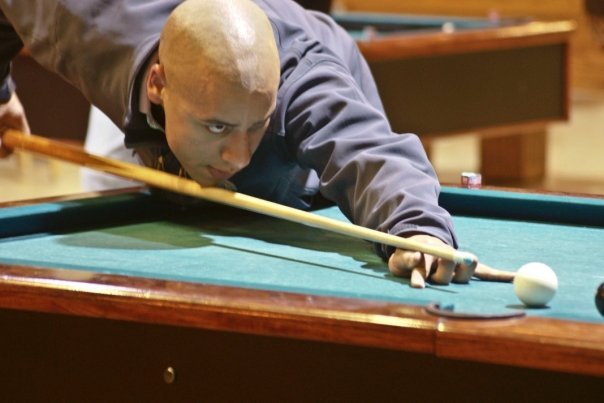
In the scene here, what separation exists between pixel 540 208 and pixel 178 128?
2.45 ft

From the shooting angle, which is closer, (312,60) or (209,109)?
(209,109)

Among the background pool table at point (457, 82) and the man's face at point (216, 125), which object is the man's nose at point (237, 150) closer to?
the man's face at point (216, 125)

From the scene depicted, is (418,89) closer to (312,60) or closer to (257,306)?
(312,60)

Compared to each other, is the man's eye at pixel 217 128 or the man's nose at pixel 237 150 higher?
the man's eye at pixel 217 128

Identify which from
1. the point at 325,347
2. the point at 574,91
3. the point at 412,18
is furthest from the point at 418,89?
the point at 574,91

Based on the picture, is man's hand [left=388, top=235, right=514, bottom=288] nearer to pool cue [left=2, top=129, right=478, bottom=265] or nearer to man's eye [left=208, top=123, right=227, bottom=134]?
pool cue [left=2, top=129, right=478, bottom=265]

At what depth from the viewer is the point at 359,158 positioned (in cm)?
225

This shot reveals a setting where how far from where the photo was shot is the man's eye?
2182 millimetres

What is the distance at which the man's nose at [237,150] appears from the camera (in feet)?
7.22

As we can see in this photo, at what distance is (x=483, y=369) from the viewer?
1.75 m

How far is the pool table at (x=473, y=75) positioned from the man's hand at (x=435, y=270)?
8.67 ft

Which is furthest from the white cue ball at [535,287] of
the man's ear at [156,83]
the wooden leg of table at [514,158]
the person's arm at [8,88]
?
the wooden leg of table at [514,158]

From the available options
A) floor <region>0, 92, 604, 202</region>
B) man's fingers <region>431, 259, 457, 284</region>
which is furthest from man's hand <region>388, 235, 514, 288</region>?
floor <region>0, 92, 604, 202</region>

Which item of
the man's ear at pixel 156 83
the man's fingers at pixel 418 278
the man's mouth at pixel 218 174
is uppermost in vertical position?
the man's ear at pixel 156 83
